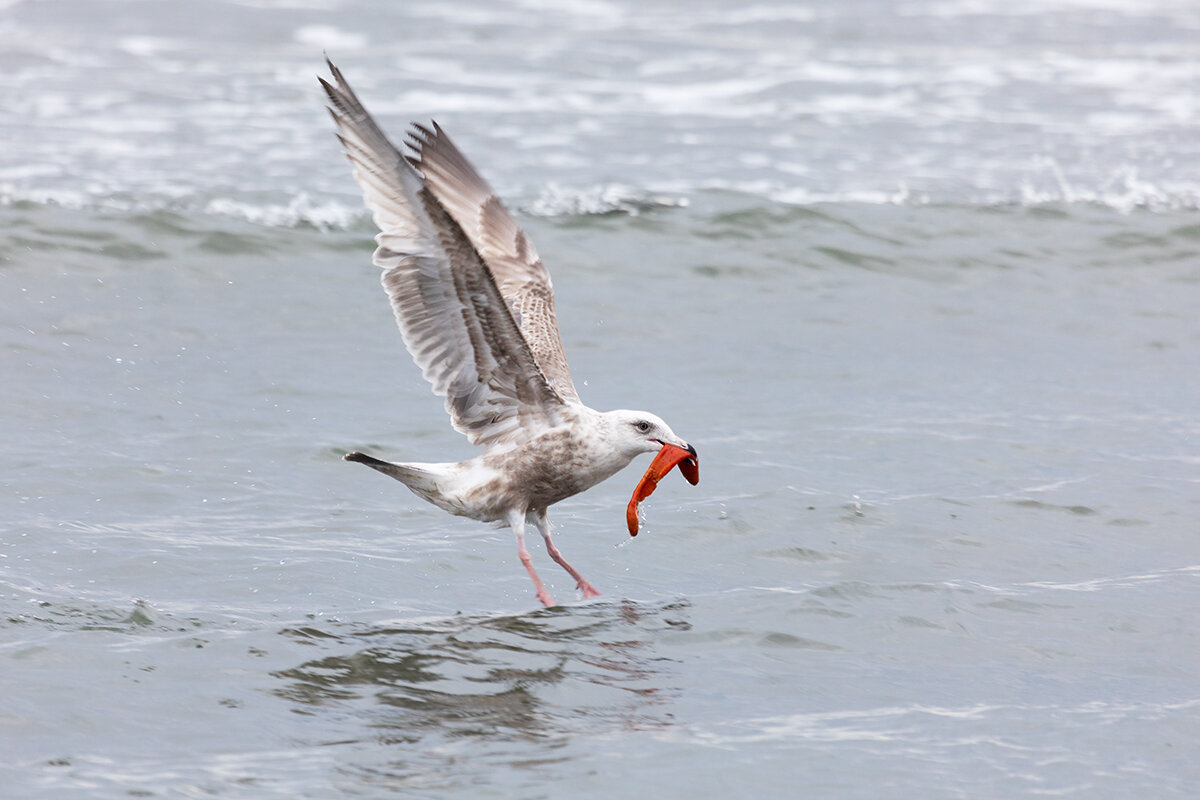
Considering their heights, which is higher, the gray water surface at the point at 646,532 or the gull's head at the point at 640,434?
the gull's head at the point at 640,434

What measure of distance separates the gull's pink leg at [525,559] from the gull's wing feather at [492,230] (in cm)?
134

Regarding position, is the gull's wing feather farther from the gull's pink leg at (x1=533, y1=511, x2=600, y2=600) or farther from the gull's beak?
the gull's beak

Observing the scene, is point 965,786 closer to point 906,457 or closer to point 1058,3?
point 906,457

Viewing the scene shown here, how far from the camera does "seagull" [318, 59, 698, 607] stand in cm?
601

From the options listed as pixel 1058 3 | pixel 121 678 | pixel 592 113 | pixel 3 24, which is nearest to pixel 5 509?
pixel 121 678

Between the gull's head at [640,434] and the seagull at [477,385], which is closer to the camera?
the seagull at [477,385]

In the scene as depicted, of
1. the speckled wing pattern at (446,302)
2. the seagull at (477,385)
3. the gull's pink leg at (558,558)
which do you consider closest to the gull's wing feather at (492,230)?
the seagull at (477,385)

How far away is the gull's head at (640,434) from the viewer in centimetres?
642

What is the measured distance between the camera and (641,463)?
8977 millimetres

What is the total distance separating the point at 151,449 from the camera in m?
8.08

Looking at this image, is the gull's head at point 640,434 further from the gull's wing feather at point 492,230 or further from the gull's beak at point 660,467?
the gull's wing feather at point 492,230

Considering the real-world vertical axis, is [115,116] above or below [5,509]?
above

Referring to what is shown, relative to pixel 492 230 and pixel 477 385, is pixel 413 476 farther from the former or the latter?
pixel 492 230

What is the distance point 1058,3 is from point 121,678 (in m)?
24.8
